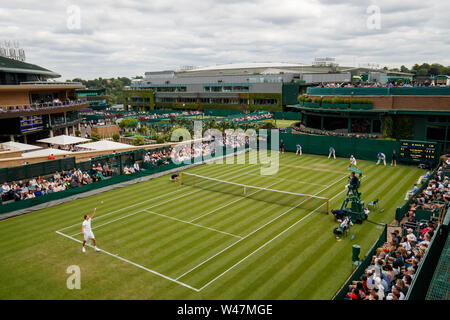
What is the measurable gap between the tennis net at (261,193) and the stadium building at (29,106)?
91.9 ft

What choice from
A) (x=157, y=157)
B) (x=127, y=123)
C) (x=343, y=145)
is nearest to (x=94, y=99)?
(x=127, y=123)

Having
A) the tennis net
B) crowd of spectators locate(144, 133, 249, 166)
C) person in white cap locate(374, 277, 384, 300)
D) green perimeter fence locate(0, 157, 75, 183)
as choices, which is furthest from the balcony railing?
person in white cap locate(374, 277, 384, 300)

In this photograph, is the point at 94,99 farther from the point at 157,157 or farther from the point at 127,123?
the point at 157,157

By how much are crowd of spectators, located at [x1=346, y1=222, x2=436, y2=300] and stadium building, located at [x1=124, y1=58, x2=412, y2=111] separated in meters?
61.5

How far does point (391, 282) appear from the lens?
1209cm

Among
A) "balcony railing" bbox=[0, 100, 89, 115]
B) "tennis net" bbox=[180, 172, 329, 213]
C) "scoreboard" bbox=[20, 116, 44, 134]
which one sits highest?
"balcony railing" bbox=[0, 100, 89, 115]

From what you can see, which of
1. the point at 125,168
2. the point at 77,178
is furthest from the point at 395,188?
the point at 77,178

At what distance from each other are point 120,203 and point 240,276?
12.7 metres

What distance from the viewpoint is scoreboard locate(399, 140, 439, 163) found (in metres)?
30.2

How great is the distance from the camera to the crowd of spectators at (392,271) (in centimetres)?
1112

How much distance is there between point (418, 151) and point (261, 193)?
1648 centimetres

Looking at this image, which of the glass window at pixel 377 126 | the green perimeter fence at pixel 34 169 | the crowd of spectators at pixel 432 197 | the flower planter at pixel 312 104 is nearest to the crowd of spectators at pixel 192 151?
the green perimeter fence at pixel 34 169

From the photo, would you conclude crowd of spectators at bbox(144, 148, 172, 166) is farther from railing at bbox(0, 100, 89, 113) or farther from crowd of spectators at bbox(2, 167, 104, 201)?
railing at bbox(0, 100, 89, 113)

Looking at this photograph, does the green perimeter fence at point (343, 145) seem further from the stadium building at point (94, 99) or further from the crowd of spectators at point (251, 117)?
the stadium building at point (94, 99)
